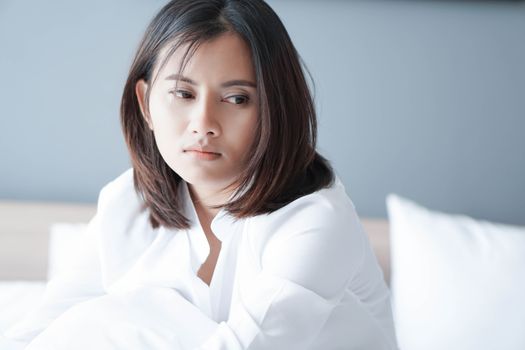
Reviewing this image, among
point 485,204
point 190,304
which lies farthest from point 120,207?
point 485,204

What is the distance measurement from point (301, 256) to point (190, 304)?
0.74 feet

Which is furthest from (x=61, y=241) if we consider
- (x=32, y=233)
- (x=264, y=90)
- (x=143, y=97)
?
(x=264, y=90)

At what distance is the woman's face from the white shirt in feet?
0.37

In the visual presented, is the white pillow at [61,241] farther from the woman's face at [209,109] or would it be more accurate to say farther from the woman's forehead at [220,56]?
the woman's forehead at [220,56]

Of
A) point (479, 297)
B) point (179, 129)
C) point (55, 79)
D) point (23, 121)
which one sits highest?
point (179, 129)

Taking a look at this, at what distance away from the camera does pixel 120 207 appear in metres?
1.26

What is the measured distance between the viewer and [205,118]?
972 millimetres

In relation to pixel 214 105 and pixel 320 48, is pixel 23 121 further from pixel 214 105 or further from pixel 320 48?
pixel 214 105

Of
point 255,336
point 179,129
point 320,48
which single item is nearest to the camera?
point 255,336

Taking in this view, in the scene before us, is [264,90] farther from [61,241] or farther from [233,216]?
[61,241]

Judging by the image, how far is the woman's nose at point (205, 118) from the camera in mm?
973

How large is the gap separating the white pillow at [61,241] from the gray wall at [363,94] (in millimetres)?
205

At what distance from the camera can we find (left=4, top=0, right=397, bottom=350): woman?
962 millimetres

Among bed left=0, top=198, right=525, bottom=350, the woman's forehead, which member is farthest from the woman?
bed left=0, top=198, right=525, bottom=350
